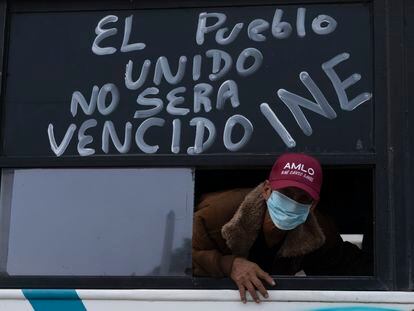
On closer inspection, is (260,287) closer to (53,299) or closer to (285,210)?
(285,210)

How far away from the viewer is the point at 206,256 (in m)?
2.37

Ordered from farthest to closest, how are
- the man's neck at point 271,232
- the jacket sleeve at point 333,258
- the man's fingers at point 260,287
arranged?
the jacket sleeve at point 333,258, the man's neck at point 271,232, the man's fingers at point 260,287

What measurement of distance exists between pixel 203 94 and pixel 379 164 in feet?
2.02

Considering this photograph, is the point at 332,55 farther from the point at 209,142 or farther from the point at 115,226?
the point at 115,226

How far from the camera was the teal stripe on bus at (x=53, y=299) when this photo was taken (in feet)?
7.53

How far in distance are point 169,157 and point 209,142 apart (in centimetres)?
14

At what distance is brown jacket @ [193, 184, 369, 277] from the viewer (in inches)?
93.2

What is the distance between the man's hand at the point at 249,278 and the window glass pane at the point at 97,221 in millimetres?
167

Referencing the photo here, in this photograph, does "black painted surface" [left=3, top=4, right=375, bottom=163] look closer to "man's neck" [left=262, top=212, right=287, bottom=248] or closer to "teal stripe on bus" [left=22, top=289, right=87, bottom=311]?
"man's neck" [left=262, top=212, right=287, bottom=248]

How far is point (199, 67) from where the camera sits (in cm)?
242

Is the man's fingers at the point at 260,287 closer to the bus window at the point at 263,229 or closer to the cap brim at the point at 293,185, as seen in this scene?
the bus window at the point at 263,229

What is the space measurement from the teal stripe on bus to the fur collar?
0.52 meters

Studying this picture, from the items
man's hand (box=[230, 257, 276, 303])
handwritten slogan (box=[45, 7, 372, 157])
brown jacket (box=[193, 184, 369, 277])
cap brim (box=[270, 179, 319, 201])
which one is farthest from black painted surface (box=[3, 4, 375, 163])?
man's hand (box=[230, 257, 276, 303])

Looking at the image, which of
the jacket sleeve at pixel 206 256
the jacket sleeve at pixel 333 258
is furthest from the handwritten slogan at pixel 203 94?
the jacket sleeve at pixel 333 258
